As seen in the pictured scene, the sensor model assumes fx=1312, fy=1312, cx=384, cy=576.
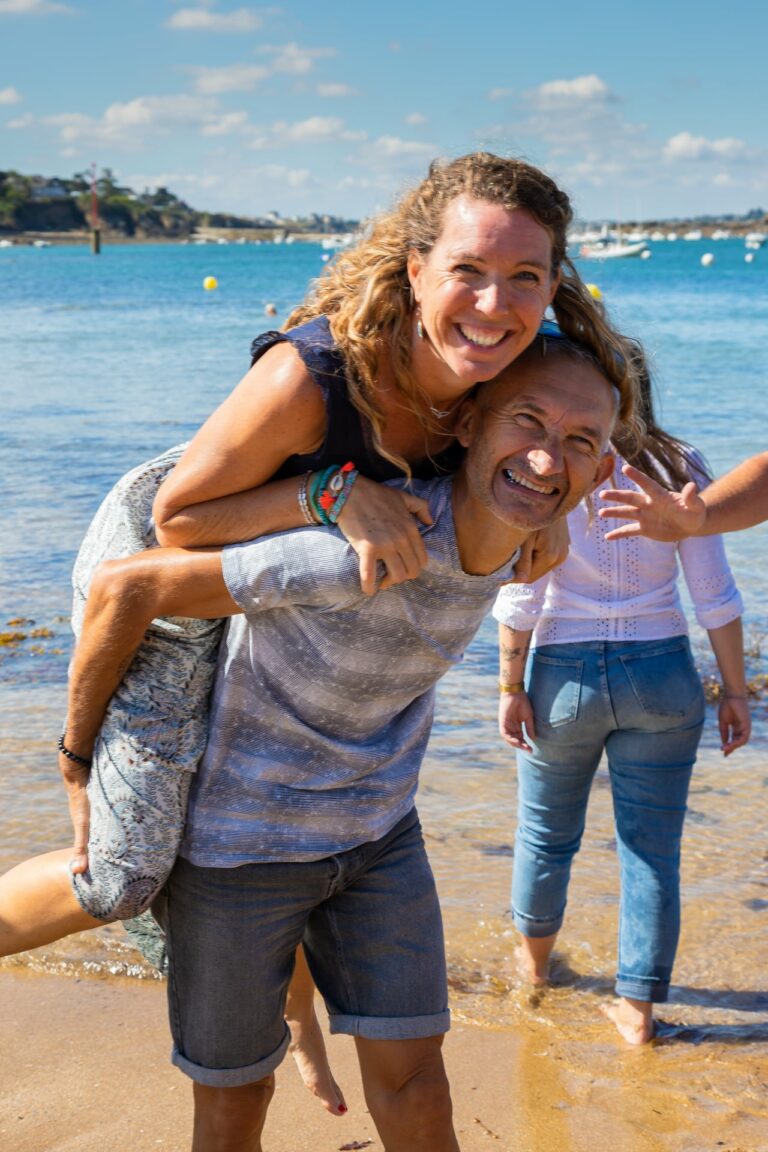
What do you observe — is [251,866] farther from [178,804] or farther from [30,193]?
[30,193]

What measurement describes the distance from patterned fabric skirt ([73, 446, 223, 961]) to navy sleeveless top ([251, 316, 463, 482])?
379mm

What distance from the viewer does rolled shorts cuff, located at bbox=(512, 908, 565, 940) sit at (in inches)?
174

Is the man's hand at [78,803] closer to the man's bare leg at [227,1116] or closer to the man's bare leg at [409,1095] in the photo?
the man's bare leg at [227,1116]

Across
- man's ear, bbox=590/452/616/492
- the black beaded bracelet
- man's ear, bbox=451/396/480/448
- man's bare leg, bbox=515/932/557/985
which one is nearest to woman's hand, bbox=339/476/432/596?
man's ear, bbox=451/396/480/448

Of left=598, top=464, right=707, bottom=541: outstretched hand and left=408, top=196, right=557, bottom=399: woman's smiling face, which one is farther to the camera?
left=598, top=464, right=707, bottom=541: outstretched hand

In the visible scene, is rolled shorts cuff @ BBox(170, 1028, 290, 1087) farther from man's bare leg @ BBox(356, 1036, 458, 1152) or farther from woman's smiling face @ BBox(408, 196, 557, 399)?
woman's smiling face @ BBox(408, 196, 557, 399)

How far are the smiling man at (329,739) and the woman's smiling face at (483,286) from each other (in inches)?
5.8

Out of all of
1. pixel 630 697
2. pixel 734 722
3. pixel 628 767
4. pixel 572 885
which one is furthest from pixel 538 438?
pixel 572 885

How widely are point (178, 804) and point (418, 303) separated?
3.58ft

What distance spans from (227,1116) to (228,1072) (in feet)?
0.34

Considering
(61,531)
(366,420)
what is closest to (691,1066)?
(366,420)

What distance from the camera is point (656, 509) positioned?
3.07 m

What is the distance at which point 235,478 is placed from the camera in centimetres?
247

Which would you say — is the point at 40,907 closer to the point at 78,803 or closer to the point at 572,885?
the point at 78,803
